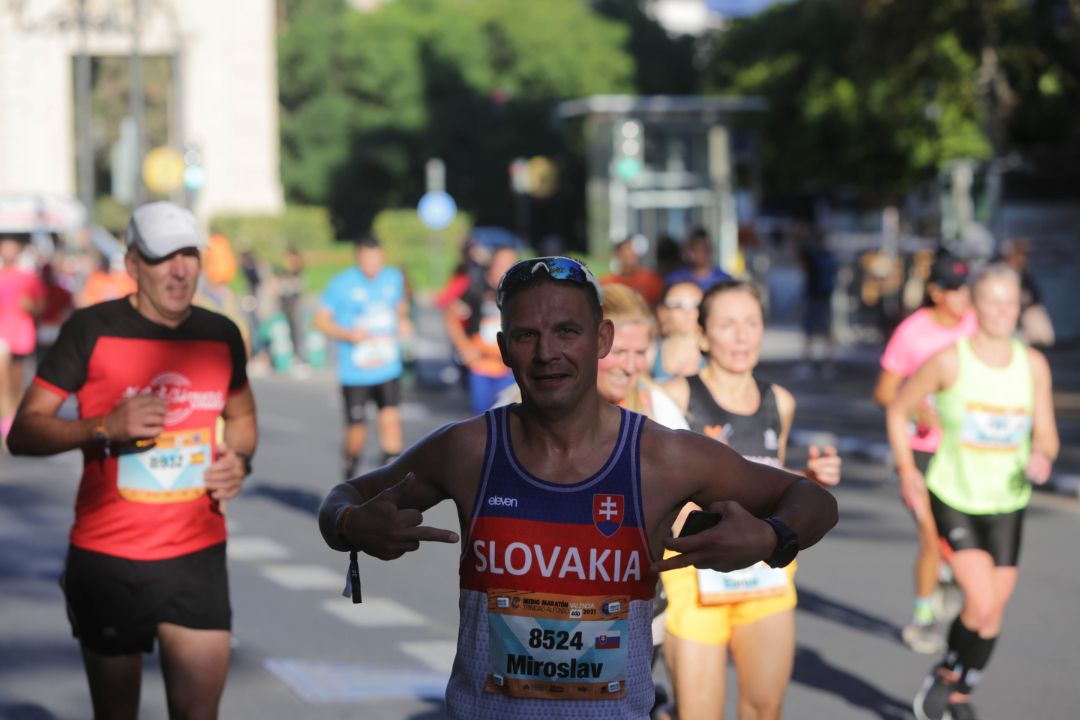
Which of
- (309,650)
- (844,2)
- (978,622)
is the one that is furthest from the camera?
(844,2)

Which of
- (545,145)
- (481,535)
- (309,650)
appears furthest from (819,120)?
(481,535)

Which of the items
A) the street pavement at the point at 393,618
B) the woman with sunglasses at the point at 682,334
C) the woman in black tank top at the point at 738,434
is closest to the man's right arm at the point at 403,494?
the woman in black tank top at the point at 738,434

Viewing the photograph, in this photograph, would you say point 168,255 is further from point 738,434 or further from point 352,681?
point 352,681

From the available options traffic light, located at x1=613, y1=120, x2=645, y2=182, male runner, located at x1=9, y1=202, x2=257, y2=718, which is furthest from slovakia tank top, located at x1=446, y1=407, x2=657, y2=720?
traffic light, located at x1=613, y1=120, x2=645, y2=182

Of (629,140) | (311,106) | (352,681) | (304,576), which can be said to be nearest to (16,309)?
(304,576)

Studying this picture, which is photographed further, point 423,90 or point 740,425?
point 423,90

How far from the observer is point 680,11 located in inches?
5851

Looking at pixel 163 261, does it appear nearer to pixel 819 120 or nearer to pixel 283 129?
pixel 819 120

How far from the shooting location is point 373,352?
12.8 metres

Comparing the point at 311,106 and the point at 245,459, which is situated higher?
the point at 311,106

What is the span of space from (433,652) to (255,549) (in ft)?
10.5

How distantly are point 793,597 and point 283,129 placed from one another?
76.1 meters

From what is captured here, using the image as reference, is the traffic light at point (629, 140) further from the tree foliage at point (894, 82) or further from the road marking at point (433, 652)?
the road marking at point (433, 652)

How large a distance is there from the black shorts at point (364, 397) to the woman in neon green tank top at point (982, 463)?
6196 mm
